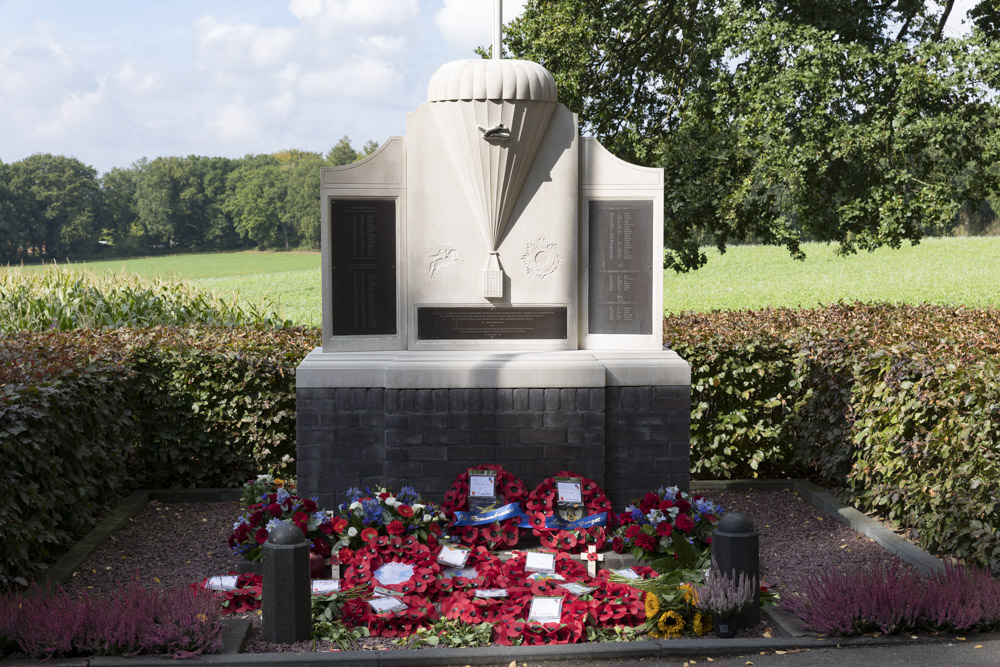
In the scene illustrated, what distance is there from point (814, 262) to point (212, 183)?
1213 inches

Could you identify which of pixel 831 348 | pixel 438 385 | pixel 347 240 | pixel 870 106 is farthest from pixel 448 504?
pixel 870 106

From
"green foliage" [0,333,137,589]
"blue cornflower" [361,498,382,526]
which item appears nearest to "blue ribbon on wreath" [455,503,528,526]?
"blue cornflower" [361,498,382,526]

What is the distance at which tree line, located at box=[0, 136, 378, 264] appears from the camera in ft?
133

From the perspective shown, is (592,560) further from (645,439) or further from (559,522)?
(645,439)

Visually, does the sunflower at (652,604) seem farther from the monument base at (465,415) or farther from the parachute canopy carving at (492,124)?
the parachute canopy carving at (492,124)

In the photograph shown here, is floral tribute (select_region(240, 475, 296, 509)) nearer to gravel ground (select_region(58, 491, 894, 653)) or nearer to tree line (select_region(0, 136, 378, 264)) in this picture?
gravel ground (select_region(58, 491, 894, 653))

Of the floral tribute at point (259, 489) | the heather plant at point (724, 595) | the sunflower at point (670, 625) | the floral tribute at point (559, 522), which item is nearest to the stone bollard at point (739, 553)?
the heather plant at point (724, 595)

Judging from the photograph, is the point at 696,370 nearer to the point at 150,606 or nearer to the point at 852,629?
the point at 852,629

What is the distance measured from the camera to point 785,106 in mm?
11664

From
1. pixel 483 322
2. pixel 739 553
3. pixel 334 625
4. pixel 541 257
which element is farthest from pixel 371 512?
pixel 739 553

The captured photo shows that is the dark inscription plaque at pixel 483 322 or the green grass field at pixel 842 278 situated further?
the green grass field at pixel 842 278

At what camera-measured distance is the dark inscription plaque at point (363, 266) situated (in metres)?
6.62

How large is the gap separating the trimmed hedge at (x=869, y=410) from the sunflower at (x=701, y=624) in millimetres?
1841

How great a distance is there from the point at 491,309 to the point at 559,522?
163 cm
